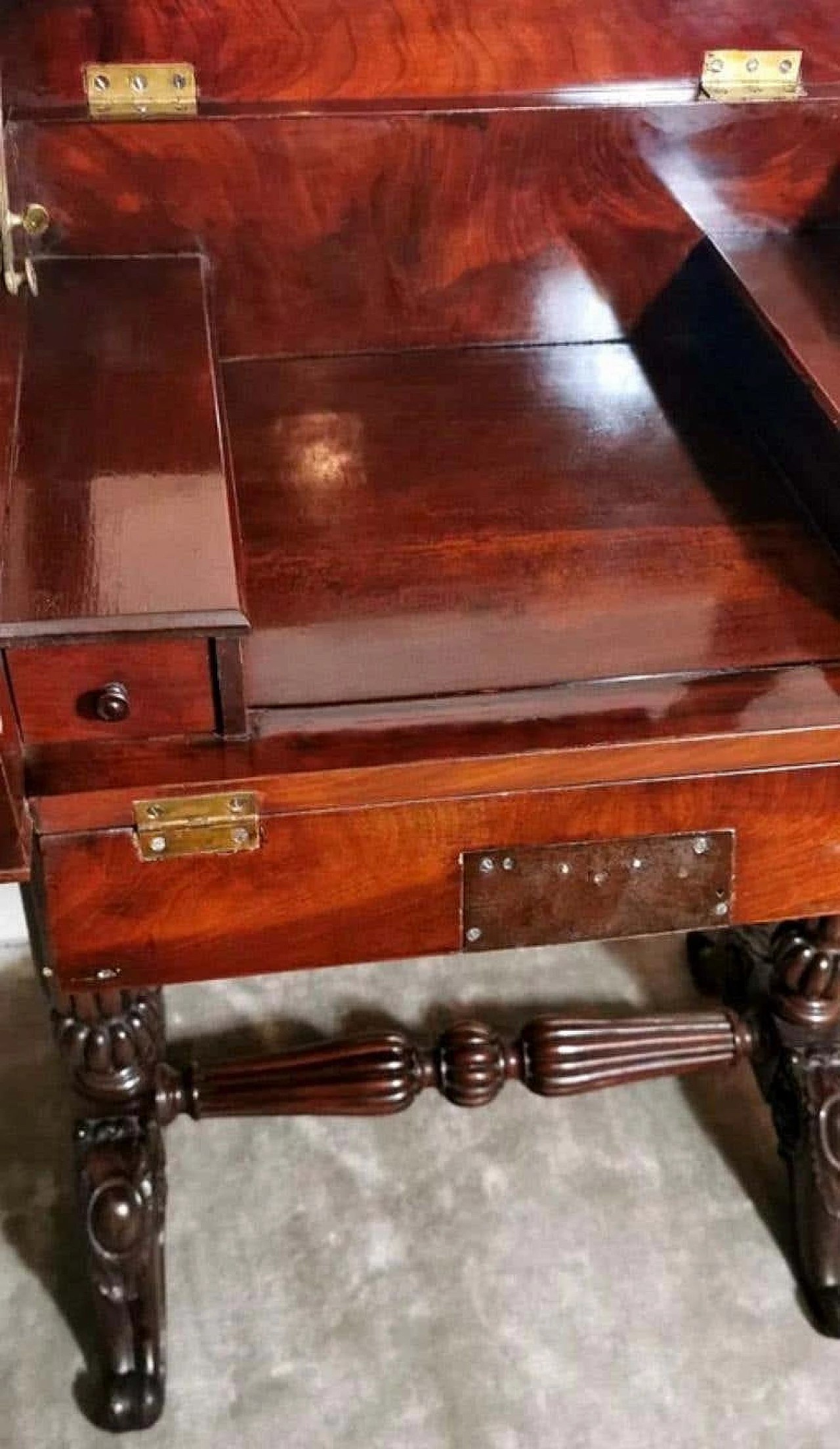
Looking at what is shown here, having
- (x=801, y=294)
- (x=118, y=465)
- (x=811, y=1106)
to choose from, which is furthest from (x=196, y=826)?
(x=811, y=1106)

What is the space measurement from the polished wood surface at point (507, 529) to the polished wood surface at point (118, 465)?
3.0 inches

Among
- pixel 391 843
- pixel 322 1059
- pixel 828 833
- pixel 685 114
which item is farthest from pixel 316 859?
pixel 685 114

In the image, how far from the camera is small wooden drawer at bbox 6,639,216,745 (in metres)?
0.66

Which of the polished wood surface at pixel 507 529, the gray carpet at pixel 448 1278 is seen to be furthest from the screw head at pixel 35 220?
the gray carpet at pixel 448 1278

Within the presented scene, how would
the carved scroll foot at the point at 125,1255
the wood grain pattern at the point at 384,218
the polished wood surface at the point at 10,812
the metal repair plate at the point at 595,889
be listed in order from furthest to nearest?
the carved scroll foot at the point at 125,1255
the wood grain pattern at the point at 384,218
the metal repair plate at the point at 595,889
the polished wood surface at the point at 10,812

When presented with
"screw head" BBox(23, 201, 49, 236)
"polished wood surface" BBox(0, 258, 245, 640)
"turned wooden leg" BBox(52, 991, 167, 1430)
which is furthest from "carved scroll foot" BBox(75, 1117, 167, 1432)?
"screw head" BBox(23, 201, 49, 236)

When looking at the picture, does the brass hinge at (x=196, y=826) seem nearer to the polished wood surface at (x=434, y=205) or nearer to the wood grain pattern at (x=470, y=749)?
the wood grain pattern at (x=470, y=749)

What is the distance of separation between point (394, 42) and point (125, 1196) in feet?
2.70

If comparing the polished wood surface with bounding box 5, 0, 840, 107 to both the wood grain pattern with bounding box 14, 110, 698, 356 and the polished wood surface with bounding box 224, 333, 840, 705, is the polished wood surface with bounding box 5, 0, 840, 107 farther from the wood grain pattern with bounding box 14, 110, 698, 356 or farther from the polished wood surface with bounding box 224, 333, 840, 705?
the polished wood surface with bounding box 224, 333, 840, 705

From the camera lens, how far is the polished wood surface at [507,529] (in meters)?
0.74

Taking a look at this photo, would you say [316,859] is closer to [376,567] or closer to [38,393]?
[376,567]

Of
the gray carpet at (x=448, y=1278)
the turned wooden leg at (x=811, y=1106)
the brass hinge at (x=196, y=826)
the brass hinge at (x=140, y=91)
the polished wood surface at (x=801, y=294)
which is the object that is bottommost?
the gray carpet at (x=448, y=1278)

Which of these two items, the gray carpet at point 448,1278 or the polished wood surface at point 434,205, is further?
the gray carpet at point 448,1278

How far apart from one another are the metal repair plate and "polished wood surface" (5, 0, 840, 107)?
20.3 inches
